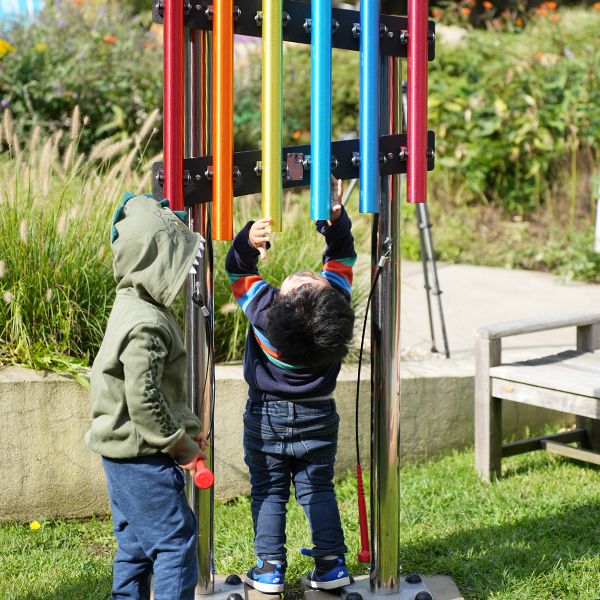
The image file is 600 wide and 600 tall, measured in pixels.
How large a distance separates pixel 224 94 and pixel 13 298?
1836mm

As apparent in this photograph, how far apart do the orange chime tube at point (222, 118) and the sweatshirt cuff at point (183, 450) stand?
2.19 feet

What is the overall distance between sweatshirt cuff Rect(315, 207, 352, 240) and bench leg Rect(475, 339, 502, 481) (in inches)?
60.6

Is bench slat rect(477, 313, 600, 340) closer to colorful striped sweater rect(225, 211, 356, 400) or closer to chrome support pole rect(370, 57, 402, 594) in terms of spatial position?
chrome support pole rect(370, 57, 402, 594)

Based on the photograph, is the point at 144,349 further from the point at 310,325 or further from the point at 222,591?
the point at 222,591

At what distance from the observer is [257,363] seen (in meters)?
3.44

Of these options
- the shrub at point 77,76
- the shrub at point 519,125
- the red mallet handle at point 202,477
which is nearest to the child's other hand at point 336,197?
the red mallet handle at point 202,477

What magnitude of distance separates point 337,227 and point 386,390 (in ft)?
2.00

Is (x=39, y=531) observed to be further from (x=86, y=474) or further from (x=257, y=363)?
(x=257, y=363)

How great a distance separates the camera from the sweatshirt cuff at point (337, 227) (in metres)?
3.35

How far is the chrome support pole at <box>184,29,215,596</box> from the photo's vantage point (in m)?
3.13

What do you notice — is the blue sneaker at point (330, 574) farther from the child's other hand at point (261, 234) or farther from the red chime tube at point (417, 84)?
the red chime tube at point (417, 84)

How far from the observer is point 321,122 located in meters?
3.16

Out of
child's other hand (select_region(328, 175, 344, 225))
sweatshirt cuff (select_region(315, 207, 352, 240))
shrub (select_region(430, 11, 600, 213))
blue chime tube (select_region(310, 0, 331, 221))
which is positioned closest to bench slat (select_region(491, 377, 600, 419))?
sweatshirt cuff (select_region(315, 207, 352, 240))

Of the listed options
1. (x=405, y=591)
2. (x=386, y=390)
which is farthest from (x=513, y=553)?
(x=386, y=390)
